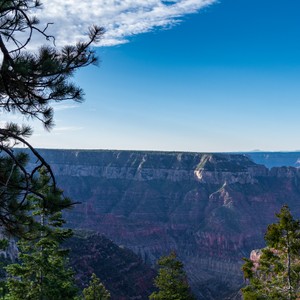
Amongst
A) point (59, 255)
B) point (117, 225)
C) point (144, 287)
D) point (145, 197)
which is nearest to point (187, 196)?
point (145, 197)

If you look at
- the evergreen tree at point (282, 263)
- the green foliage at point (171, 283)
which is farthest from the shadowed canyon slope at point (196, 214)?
the evergreen tree at point (282, 263)

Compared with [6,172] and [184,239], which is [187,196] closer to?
[184,239]

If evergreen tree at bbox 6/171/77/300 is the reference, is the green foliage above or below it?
below

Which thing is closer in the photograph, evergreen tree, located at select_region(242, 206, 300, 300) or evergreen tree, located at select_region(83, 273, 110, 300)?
evergreen tree, located at select_region(242, 206, 300, 300)

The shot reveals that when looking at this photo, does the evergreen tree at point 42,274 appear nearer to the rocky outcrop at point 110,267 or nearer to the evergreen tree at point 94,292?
the evergreen tree at point 94,292

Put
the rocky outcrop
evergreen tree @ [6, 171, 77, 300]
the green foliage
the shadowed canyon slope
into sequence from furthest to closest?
the shadowed canyon slope, the rocky outcrop, the green foliage, evergreen tree @ [6, 171, 77, 300]

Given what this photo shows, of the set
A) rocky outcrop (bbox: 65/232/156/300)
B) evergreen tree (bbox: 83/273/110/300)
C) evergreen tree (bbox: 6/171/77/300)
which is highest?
evergreen tree (bbox: 6/171/77/300)

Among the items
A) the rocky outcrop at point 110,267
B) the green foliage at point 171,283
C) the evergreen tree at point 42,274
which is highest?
the evergreen tree at point 42,274

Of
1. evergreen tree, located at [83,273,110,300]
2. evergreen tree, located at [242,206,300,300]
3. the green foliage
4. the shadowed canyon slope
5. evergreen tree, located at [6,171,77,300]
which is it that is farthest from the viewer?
the shadowed canyon slope

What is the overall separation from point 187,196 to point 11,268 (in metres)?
170

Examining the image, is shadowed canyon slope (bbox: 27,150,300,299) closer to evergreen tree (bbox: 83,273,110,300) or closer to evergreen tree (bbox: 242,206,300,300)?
evergreen tree (bbox: 83,273,110,300)

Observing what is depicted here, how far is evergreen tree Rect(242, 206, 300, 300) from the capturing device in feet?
62.8

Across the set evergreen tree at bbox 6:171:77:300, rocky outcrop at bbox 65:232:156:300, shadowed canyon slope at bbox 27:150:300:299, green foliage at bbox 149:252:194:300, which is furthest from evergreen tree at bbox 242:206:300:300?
shadowed canyon slope at bbox 27:150:300:299

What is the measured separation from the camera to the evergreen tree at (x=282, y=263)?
19141 mm
